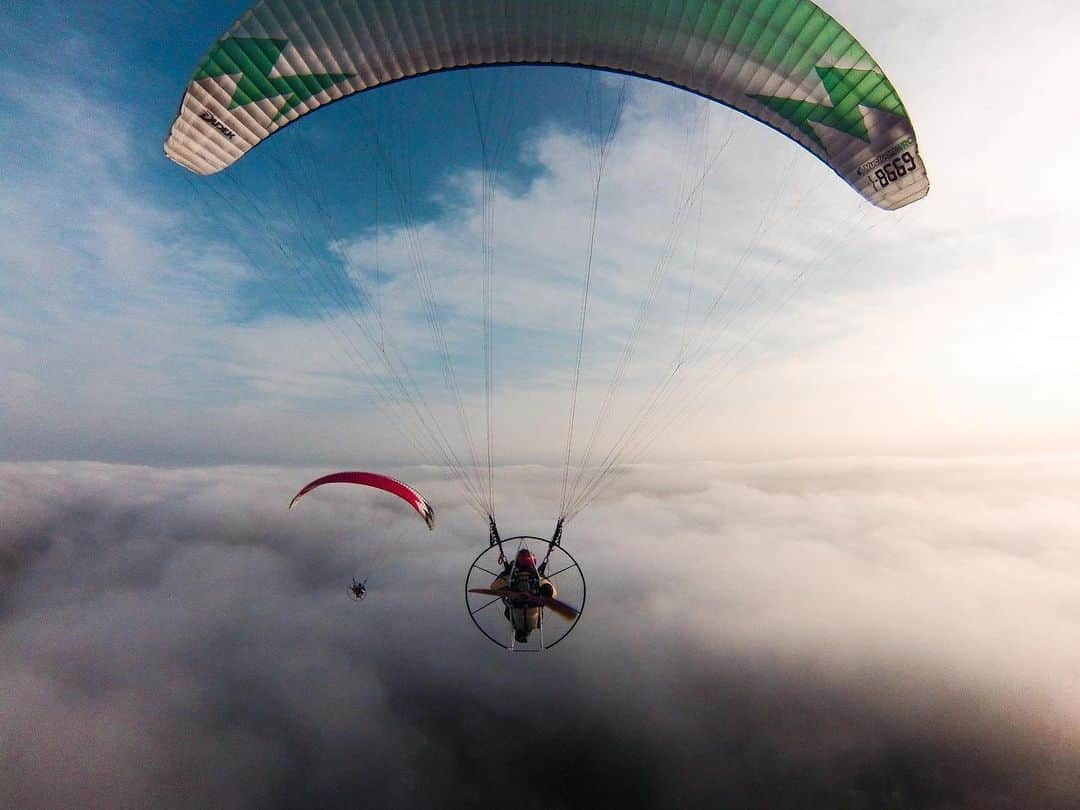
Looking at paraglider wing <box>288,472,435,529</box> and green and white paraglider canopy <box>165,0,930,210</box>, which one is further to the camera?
paraglider wing <box>288,472,435,529</box>

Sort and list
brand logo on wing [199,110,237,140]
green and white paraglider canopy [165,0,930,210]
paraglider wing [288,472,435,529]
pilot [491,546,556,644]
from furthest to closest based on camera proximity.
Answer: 1. paraglider wing [288,472,435,529]
2. pilot [491,546,556,644]
3. brand logo on wing [199,110,237,140]
4. green and white paraglider canopy [165,0,930,210]

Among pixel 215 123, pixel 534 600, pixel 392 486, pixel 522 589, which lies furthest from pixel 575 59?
pixel 534 600

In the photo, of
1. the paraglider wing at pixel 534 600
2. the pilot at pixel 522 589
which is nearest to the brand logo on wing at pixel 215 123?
the paraglider wing at pixel 534 600

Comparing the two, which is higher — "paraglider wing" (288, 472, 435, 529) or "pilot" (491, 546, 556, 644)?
"paraglider wing" (288, 472, 435, 529)

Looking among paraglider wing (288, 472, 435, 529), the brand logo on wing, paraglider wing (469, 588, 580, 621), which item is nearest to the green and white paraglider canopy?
the brand logo on wing

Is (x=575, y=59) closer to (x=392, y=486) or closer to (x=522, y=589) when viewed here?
(x=392, y=486)

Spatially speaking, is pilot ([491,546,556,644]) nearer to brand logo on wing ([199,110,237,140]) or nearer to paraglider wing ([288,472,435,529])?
paraglider wing ([288,472,435,529])

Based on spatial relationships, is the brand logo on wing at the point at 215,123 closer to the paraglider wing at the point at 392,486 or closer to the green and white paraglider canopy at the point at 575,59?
the green and white paraglider canopy at the point at 575,59
